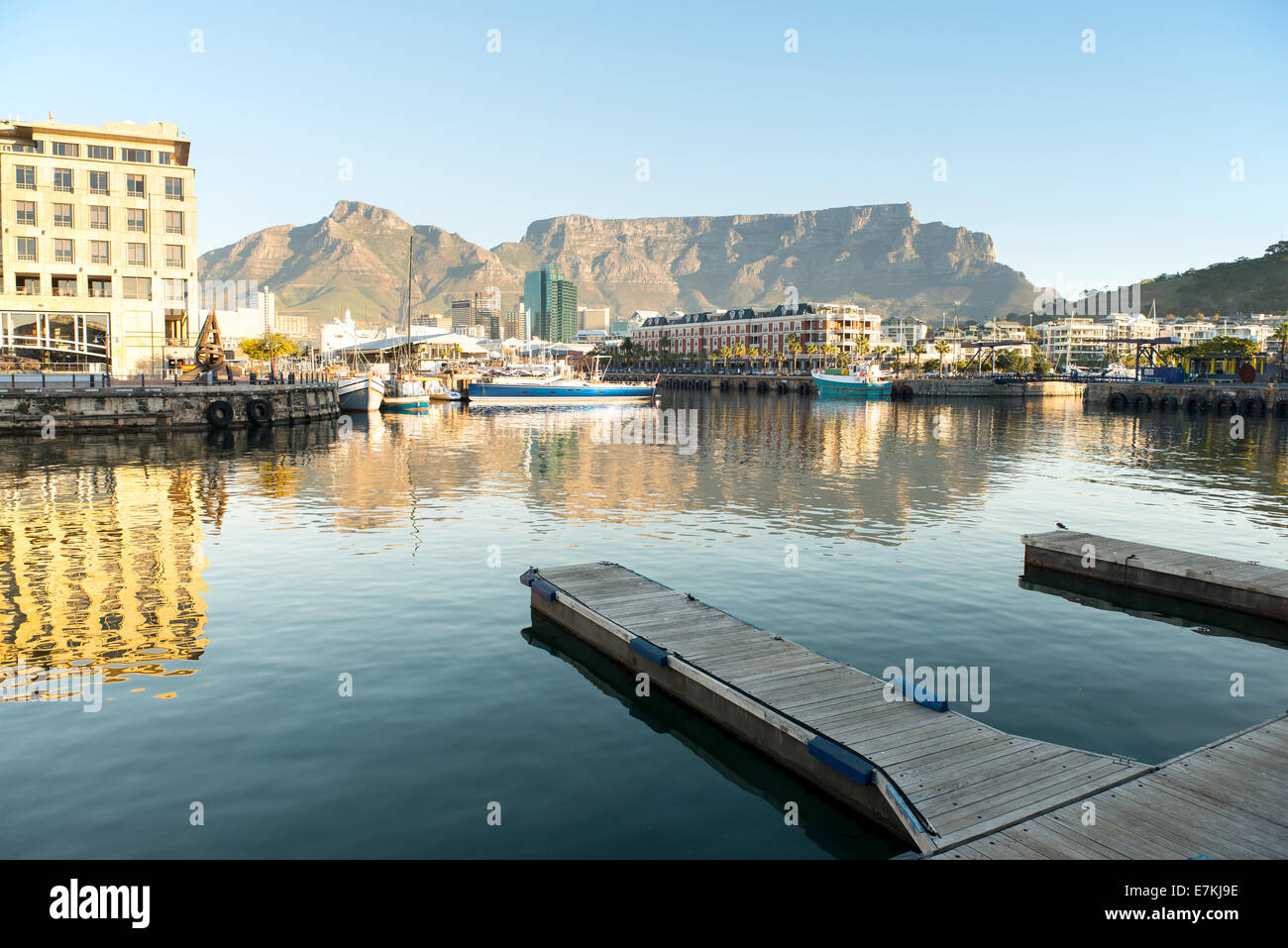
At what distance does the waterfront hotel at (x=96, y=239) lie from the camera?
8919 cm

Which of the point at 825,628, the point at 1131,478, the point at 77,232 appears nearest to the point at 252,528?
the point at 825,628

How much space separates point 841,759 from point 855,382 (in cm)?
15220

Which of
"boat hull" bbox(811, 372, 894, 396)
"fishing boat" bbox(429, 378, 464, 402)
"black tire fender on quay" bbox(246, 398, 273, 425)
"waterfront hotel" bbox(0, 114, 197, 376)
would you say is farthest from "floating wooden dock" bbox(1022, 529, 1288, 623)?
"boat hull" bbox(811, 372, 894, 396)

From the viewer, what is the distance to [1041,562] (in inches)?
979

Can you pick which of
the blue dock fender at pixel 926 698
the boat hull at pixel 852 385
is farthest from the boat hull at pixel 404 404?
the blue dock fender at pixel 926 698

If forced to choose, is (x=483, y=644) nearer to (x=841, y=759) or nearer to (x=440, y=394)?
(x=841, y=759)

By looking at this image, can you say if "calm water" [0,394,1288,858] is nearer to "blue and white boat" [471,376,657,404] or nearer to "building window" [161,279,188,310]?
"building window" [161,279,188,310]

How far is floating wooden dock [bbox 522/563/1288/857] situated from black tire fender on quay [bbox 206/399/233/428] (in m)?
59.4

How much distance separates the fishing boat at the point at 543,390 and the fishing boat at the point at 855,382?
43095 millimetres

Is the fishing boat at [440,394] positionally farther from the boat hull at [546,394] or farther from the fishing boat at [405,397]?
the fishing boat at [405,397]

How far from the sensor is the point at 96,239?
91.9 m

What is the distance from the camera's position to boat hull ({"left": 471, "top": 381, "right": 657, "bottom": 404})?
12625 centimetres
